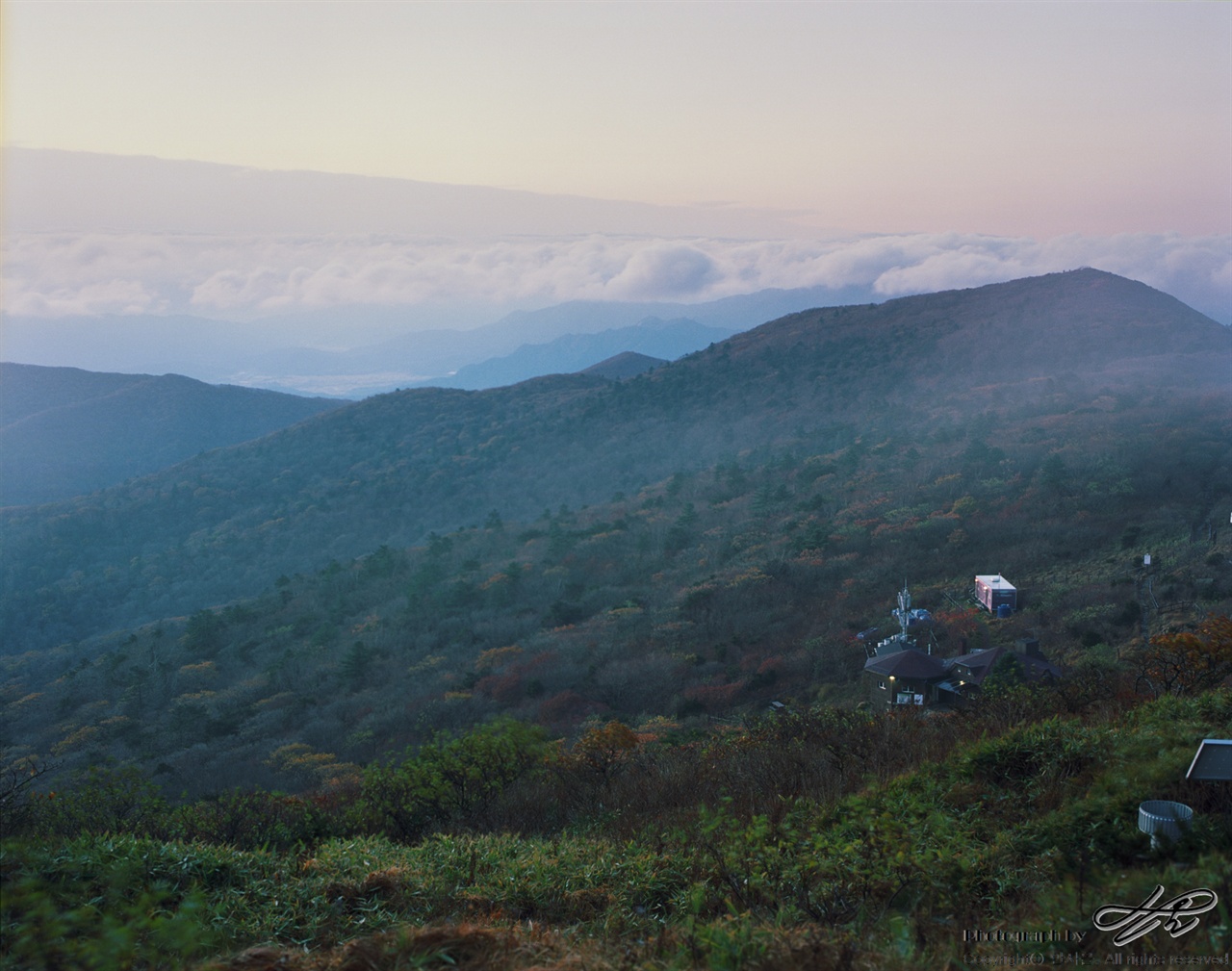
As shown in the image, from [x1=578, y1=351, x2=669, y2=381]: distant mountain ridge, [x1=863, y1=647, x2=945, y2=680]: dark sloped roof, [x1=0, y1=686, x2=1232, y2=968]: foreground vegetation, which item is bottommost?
[x1=863, y1=647, x2=945, y2=680]: dark sloped roof

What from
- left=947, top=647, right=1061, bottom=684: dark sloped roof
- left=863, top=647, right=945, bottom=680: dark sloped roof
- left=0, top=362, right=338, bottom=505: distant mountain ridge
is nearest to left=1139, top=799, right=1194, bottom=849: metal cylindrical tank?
left=947, top=647, right=1061, bottom=684: dark sloped roof

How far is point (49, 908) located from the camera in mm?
3514

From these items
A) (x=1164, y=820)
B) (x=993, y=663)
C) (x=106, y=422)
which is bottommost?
(x=993, y=663)

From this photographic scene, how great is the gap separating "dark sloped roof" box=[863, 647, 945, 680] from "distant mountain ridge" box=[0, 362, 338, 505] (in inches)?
3215

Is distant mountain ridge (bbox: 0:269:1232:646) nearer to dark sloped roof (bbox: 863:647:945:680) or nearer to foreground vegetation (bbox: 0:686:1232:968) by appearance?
dark sloped roof (bbox: 863:647:945:680)

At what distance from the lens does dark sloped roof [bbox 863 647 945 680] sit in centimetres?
1543

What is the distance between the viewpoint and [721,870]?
A: 477 cm

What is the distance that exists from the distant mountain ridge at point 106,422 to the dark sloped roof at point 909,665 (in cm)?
A: 8167
